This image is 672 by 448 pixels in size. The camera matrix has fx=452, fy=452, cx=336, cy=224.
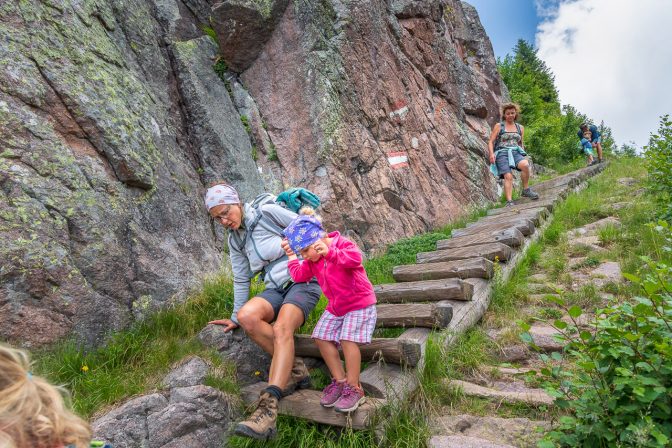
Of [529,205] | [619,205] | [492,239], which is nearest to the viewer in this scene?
[492,239]

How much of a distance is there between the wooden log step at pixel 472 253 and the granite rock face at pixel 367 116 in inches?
51.4

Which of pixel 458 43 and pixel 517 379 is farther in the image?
pixel 458 43

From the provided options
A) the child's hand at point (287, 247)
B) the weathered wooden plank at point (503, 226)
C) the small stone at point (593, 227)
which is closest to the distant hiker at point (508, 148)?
the weathered wooden plank at point (503, 226)

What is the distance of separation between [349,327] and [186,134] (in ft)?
14.0

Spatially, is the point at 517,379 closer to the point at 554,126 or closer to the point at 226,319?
the point at 226,319

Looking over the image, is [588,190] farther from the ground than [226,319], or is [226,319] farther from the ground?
[588,190]

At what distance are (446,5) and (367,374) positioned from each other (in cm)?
1229

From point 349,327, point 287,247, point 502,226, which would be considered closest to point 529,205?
point 502,226

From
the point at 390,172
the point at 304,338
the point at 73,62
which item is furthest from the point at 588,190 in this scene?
the point at 73,62

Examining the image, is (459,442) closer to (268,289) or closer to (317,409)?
(317,409)

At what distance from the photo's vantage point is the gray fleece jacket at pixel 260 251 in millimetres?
3973

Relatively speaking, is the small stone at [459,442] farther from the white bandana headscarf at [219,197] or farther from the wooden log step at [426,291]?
the white bandana headscarf at [219,197]

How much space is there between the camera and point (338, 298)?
136 inches

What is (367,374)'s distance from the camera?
349 centimetres
